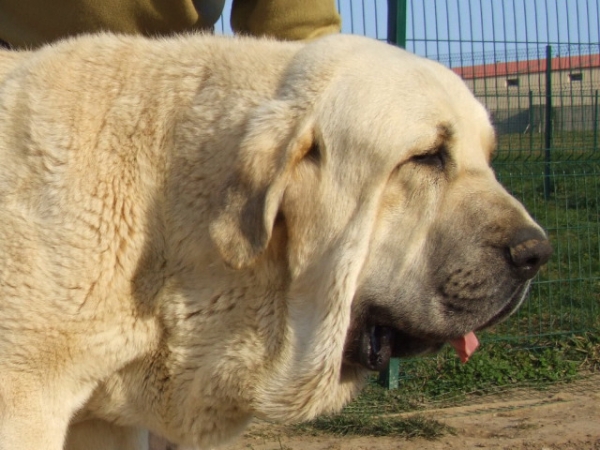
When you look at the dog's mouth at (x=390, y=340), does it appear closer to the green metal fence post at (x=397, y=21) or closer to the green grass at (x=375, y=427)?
the green grass at (x=375, y=427)

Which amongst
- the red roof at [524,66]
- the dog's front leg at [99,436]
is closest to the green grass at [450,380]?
the red roof at [524,66]

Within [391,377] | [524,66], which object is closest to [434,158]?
[391,377]

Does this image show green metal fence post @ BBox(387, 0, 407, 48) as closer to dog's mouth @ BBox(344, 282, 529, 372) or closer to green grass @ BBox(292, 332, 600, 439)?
green grass @ BBox(292, 332, 600, 439)

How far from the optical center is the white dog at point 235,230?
2377 mm

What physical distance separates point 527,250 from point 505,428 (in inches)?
133

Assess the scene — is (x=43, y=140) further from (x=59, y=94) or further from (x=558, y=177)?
(x=558, y=177)

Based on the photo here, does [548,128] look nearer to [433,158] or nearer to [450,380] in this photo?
[450,380]

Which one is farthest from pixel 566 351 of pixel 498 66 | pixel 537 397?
pixel 498 66

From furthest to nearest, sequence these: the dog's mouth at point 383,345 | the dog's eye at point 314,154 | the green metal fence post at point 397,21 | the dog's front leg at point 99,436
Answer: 1. the green metal fence post at point 397,21
2. the dog's front leg at point 99,436
3. the dog's mouth at point 383,345
4. the dog's eye at point 314,154

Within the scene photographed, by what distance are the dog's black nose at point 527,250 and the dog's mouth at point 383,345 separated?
0.28 meters

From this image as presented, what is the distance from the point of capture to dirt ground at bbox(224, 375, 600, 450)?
514 cm

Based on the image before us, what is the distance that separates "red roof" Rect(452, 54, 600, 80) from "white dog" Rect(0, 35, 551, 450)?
3.72m

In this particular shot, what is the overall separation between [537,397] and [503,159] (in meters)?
1.69

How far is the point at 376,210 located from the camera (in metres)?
2.43
